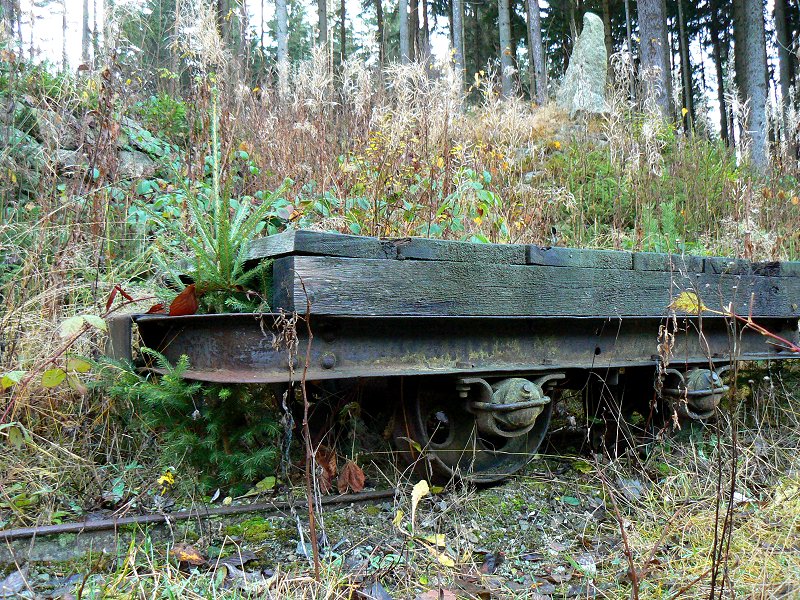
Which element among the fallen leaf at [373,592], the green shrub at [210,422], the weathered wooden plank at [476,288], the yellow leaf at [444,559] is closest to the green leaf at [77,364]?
the green shrub at [210,422]

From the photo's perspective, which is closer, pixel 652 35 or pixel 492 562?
pixel 492 562

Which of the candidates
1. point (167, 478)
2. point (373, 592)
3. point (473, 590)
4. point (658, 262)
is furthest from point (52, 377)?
point (658, 262)

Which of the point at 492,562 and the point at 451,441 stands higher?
the point at 451,441

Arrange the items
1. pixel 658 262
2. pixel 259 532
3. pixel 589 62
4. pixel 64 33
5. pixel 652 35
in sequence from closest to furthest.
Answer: pixel 259 532, pixel 658 262, pixel 64 33, pixel 652 35, pixel 589 62

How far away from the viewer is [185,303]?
2.60 m

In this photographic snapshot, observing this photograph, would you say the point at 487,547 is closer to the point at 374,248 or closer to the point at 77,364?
the point at 374,248

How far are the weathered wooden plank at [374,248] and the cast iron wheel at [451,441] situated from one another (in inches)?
22.2

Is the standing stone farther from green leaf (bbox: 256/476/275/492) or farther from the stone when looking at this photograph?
green leaf (bbox: 256/476/275/492)

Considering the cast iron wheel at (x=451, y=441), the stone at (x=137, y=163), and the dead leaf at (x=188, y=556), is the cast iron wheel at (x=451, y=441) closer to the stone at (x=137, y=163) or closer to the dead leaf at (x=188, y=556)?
the dead leaf at (x=188, y=556)

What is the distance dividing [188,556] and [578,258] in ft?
6.77

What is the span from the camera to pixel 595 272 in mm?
2963

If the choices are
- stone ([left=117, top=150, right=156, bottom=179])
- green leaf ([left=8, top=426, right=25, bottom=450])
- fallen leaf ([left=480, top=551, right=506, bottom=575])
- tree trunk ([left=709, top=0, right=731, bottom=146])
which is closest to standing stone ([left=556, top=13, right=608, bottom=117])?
stone ([left=117, top=150, right=156, bottom=179])

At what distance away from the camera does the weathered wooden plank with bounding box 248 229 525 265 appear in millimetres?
2222

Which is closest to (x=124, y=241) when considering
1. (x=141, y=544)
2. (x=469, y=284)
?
(x=141, y=544)
